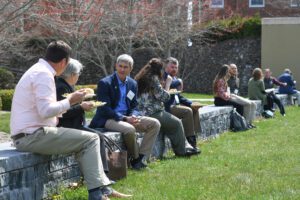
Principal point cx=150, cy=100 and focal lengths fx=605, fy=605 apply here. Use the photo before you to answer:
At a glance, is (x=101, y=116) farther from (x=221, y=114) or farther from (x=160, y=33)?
(x=160, y=33)

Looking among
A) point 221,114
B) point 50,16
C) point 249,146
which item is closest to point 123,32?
point 50,16

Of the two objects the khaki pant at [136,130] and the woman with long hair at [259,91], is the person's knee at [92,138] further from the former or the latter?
the woman with long hair at [259,91]

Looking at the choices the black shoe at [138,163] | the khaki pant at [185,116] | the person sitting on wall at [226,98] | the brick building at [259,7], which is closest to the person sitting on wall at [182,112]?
the khaki pant at [185,116]

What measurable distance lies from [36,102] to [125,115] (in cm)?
268

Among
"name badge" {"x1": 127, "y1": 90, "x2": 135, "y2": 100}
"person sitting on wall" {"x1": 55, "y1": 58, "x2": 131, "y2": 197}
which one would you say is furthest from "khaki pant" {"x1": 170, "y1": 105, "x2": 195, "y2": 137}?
"person sitting on wall" {"x1": 55, "y1": 58, "x2": 131, "y2": 197}

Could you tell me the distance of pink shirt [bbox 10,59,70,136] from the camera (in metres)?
→ 5.54

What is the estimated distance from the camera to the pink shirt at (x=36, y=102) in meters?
5.54

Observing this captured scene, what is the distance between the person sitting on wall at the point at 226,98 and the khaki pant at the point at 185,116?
3.27 m

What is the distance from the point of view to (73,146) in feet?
19.2

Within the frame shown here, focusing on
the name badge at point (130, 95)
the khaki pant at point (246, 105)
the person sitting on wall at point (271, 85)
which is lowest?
the person sitting on wall at point (271, 85)

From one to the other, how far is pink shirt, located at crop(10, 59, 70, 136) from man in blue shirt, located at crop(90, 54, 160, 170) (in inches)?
78.8

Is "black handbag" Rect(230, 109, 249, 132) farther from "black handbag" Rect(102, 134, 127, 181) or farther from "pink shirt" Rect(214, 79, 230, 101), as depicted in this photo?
"black handbag" Rect(102, 134, 127, 181)

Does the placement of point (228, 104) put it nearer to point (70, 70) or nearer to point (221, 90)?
point (221, 90)

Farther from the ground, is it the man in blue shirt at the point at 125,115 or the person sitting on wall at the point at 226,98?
the man in blue shirt at the point at 125,115
